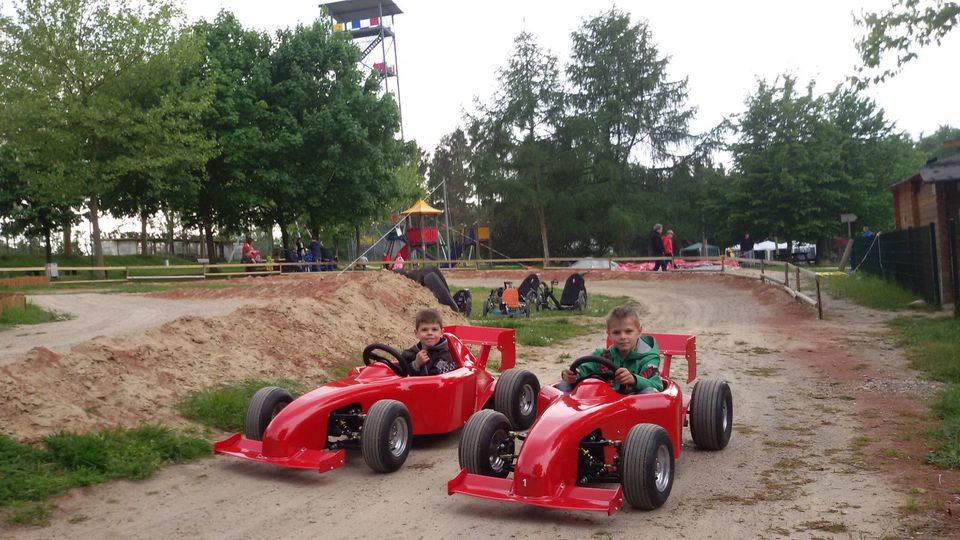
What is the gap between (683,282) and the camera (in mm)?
30578

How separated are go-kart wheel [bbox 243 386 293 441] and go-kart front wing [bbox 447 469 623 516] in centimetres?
238

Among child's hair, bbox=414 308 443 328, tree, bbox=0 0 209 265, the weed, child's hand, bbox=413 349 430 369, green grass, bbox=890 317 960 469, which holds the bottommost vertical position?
the weed

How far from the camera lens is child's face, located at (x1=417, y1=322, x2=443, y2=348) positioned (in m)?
7.84

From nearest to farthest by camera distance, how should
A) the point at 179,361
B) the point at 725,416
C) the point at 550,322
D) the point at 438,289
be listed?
the point at 725,416
the point at 179,361
the point at 550,322
the point at 438,289

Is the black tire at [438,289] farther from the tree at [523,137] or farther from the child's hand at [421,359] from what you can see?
the tree at [523,137]

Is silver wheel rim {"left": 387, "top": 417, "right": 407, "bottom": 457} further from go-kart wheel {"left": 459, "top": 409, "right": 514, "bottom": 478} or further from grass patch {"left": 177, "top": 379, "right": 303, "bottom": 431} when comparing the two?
grass patch {"left": 177, "top": 379, "right": 303, "bottom": 431}

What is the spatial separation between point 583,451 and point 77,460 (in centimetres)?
410

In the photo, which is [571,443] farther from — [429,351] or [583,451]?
[429,351]

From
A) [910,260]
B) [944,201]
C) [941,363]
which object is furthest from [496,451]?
[910,260]

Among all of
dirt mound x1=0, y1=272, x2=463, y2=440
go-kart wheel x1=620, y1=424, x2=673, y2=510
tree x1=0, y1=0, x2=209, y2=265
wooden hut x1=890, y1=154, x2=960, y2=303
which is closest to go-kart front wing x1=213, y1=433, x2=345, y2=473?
dirt mound x1=0, y1=272, x2=463, y2=440

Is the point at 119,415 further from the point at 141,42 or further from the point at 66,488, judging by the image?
the point at 141,42

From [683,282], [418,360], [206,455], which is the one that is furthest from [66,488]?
[683,282]

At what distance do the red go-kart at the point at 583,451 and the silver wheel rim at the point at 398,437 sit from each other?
3.24ft

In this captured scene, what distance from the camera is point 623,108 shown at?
47156mm
